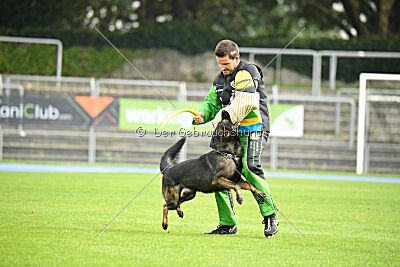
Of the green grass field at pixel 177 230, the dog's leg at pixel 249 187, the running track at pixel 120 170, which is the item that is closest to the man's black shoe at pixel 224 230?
the green grass field at pixel 177 230

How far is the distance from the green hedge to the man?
51.1 feet

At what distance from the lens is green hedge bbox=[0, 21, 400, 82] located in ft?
72.3

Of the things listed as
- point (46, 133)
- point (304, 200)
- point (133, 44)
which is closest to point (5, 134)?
point (46, 133)

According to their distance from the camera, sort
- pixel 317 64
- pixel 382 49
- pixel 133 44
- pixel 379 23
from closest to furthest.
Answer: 1. pixel 317 64
2. pixel 382 49
3. pixel 133 44
4. pixel 379 23

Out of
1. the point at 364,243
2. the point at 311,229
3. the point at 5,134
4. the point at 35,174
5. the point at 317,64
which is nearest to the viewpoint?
the point at 364,243

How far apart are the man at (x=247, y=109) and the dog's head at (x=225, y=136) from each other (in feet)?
0.19

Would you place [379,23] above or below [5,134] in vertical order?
above

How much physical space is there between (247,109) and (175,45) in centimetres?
1960

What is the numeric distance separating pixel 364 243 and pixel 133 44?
1983 centimetres

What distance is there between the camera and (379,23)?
90.5ft

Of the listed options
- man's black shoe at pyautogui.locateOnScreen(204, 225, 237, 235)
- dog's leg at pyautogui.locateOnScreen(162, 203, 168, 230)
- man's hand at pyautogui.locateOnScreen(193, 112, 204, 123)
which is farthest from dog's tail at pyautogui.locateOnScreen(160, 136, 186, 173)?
man's black shoe at pyautogui.locateOnScreen(204, 225, 237, 235)

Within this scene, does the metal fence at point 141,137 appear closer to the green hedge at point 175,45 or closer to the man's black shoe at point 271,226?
the green hedge at point 175,45

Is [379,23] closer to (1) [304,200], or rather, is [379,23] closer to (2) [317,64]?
(2) [317,64]

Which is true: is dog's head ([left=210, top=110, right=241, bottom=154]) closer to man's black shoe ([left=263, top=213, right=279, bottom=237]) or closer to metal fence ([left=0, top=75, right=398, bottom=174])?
man's black shoe ([left=263, top=213, right=279, bottom=237])
